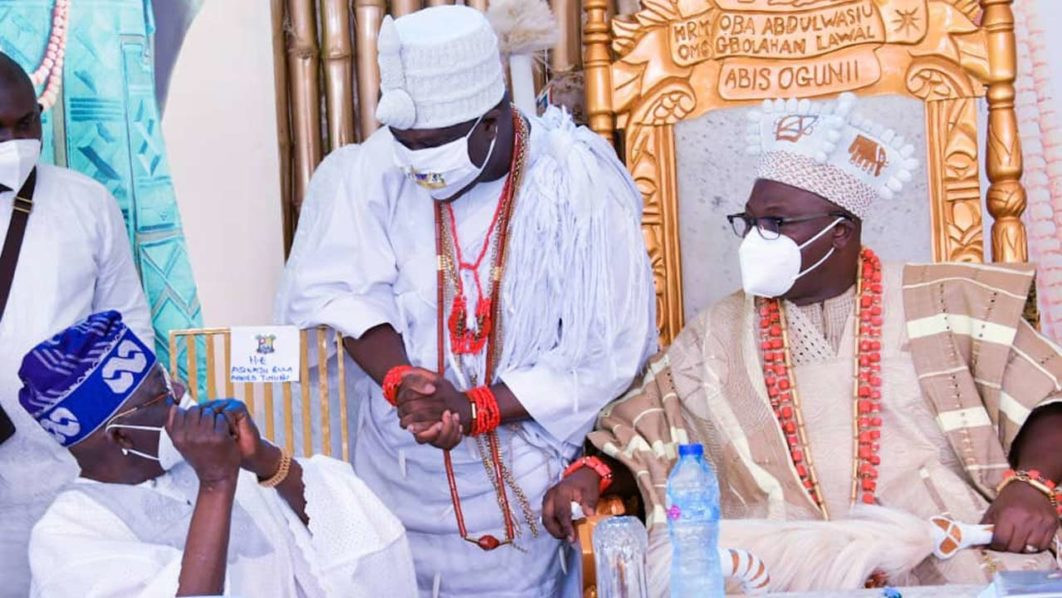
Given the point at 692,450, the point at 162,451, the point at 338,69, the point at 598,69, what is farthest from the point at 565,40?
the point at 162,451

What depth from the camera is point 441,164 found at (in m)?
3.45

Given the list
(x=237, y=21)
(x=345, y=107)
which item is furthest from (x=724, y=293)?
(x=237, y=21)

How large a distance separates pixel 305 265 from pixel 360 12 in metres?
1.46

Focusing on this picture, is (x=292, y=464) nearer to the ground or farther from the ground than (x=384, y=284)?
nearer to the ground

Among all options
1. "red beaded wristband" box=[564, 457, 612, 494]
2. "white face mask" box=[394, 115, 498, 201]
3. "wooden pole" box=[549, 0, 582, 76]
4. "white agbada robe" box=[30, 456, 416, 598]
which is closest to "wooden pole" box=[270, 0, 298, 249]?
"wooden pole" box=[549, 0, 582, 76]

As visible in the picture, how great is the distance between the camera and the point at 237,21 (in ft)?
15.4

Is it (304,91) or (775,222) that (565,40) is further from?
(775,222)

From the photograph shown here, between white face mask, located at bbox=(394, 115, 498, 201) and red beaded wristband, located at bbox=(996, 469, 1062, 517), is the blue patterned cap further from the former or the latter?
red beaded wristband, located at bbox=(996, 469, 1062, 517)

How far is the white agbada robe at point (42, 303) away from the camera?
351 centimetres

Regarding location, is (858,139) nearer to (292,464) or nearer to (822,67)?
(822,67)

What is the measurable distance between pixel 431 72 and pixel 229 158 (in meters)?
1.50

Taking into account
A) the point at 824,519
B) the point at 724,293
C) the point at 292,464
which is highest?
the point at 724,293

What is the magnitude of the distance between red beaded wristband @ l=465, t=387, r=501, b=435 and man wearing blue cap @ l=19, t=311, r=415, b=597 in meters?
0.64

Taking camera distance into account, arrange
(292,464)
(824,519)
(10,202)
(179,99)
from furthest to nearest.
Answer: (179,99), (10,202), (824,519), (292,464)
